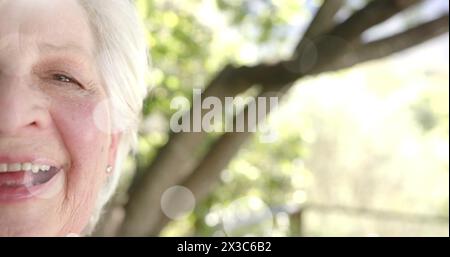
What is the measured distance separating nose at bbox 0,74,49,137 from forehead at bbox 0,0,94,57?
5cm

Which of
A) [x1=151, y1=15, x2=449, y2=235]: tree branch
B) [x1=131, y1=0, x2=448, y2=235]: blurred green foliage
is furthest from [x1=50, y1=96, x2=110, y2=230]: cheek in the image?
[x1=151, y1=15, x2=449, y2=235]: tree branch

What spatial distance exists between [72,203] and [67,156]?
71mm

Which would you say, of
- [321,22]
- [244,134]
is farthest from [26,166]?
[321,22]

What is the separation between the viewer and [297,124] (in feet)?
10.7

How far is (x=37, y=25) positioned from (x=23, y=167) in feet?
0.61

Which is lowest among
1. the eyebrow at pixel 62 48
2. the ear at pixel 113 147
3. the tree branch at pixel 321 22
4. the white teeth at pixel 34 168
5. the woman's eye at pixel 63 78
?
the white teeth at pixel 34 168

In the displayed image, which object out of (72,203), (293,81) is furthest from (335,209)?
(72,203)

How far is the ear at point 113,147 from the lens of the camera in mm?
893

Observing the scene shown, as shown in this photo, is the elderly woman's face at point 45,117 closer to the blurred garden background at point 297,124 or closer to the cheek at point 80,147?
the cheek at point 80,147

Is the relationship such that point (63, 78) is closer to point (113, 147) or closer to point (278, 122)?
point (113, 147)

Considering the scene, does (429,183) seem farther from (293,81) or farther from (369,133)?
(293,81)

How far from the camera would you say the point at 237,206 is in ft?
10.1

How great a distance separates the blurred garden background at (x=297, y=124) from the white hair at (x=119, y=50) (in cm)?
26
